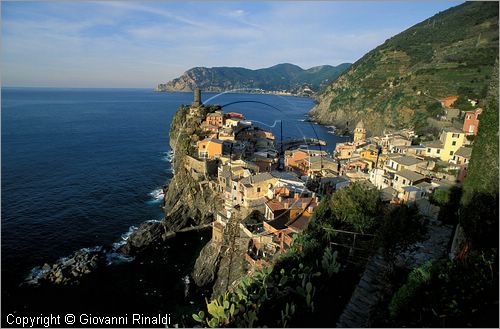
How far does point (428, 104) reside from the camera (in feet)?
216

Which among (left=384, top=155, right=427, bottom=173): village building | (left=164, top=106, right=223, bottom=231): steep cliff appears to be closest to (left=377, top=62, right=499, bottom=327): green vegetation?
(left=384, top=155, right=427, bottom=173): village building

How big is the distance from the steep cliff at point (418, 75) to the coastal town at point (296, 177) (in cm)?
2028

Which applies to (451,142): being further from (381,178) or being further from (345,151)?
(345,151)

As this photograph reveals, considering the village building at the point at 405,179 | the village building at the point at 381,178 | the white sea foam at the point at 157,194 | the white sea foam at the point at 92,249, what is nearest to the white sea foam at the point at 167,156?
the white sea foam at the point at 157,194

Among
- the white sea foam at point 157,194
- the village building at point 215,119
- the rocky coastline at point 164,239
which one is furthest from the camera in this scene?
the village building at point 215,119

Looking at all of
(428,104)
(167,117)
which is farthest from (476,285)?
(167,117)

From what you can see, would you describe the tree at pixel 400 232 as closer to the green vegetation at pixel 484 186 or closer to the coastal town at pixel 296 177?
the green vegetation at pixel 484 186

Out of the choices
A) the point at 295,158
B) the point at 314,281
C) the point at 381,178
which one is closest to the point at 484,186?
the point at 314,281

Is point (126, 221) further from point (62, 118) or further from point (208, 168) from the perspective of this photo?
point (62, 118)

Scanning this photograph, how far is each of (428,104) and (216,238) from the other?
59229 millimetres

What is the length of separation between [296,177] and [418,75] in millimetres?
63798

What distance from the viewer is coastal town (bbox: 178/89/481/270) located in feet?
76.9

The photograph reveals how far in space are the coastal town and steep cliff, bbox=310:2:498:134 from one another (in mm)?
20275

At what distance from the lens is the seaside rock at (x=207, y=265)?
977 inches
